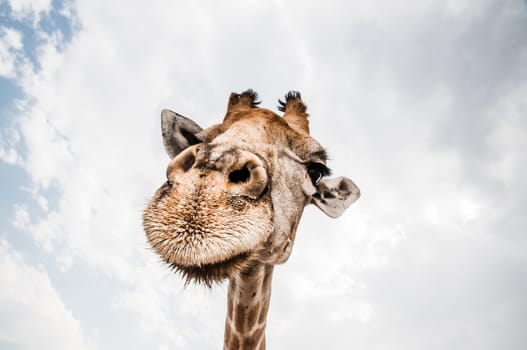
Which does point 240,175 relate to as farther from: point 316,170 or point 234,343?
point 234,343

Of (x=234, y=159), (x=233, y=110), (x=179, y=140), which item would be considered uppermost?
(x=233, y=110)

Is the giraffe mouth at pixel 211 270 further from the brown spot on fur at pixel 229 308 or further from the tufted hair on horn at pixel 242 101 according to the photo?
the tufted hair on horn at pixel 242 101

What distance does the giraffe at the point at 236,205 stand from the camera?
2.02 meters

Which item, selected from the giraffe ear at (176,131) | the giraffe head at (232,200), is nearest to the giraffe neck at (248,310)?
the giraffe head at (232,200)

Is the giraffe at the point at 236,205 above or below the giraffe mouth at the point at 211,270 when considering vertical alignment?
above

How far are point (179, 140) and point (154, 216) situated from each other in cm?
258

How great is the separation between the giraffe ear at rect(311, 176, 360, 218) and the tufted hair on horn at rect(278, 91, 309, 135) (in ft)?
3.00

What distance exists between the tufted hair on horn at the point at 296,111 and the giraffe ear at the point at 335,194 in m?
0.91

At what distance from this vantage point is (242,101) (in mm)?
5176

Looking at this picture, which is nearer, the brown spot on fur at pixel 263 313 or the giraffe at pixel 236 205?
the giraffe at pixel 236 205

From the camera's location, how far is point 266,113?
13.6 ft

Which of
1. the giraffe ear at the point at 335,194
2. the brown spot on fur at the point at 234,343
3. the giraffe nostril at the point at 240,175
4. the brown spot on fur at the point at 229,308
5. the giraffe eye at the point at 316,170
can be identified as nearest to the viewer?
the giraffe nostril at the point at 240,175

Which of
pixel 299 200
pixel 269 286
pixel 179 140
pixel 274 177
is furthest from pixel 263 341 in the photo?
pixel 179 140

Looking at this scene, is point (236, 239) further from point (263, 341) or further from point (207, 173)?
point (263, 341)
